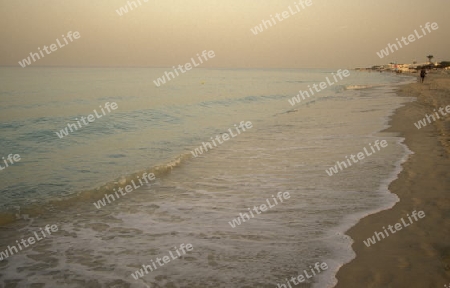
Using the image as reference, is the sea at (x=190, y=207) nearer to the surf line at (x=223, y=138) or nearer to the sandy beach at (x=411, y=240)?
the sandy beach at (x=411, y=240)

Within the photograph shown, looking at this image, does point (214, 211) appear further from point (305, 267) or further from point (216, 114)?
point (216, 114)

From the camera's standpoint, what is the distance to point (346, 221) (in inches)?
229

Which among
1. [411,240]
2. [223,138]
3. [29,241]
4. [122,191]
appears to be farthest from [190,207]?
[223,138]

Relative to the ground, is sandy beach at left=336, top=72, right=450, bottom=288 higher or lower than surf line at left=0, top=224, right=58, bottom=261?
lower

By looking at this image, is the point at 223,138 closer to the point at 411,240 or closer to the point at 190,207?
the point at 190,207

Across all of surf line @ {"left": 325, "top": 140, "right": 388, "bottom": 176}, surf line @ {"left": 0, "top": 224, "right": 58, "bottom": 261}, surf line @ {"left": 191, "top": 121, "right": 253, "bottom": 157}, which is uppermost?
surf line @ {"left": 0, "top": 224, "right": 58, "bottom": 261}

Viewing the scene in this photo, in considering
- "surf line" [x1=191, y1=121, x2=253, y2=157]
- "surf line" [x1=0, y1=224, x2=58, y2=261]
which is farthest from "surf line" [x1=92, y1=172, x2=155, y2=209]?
"surf line" [x1=191, y1=121, x2=253, y2=157]

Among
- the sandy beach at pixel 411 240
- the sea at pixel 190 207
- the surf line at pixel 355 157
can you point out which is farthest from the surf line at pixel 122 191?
the sandy beach at pixel 411 240

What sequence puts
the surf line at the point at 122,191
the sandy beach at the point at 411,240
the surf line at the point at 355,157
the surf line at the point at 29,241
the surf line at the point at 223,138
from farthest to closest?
the surf line at the point at 223,138, the surf line at the point at 355,157, the surf line at the point at 122,191, the surf line at the point at 29,241, the sandy beach at the point at 411,240

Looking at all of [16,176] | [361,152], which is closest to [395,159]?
[361,152]

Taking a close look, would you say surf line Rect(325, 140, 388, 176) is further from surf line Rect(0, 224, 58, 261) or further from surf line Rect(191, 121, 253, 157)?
surf line Rect(0, 224, 58, 261)

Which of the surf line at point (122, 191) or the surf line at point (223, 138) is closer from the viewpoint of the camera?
the surf line at point (122, 191)

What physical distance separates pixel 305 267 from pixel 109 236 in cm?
316

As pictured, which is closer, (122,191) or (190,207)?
(190,207)
